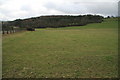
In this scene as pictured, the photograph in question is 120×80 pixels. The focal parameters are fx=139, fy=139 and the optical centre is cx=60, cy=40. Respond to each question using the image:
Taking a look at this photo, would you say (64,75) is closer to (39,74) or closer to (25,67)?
(39,74)

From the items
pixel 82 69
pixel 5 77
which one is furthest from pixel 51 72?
pixel 5 77

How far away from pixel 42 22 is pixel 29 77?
241 feet

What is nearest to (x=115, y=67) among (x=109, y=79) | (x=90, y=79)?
(x=109, y=79)

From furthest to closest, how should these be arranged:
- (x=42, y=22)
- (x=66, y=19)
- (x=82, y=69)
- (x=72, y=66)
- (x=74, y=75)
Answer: (x=66, y=19)
(x=42, y=22)
(x=72, y=66)
(x=82, y=69)
(x=74, y=75)

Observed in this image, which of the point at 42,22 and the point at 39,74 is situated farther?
the point at 42,22

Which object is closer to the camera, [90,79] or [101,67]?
[90,79]

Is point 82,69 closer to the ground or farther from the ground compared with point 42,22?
closer to the ground

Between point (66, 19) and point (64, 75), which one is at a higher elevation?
point (66, 19)

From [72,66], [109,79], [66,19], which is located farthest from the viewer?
[66,19]

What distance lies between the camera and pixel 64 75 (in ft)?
15.6

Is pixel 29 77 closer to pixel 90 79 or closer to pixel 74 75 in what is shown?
pixel 74 75

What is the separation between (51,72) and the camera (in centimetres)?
504

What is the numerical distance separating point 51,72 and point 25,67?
1.28 metres

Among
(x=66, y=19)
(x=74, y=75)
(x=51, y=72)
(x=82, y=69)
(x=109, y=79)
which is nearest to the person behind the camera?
(x=109, y=79)
